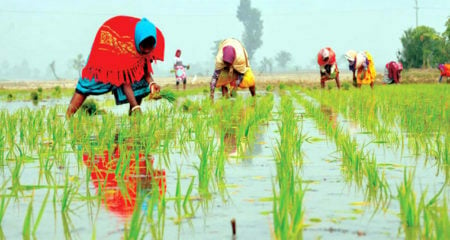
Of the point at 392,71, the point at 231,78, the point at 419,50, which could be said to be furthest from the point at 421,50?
the point at 231,78

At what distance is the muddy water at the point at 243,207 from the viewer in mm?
2830

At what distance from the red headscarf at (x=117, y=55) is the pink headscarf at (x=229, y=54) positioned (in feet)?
15.4

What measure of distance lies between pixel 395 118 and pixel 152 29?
289 cm

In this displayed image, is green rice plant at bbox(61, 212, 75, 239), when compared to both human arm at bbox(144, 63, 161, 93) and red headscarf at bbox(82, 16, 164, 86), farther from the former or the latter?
human arm at bbox(144, 63, 161, 93)

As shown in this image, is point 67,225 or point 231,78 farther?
point 231,78

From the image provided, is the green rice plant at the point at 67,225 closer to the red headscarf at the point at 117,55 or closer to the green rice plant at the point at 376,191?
the green rice plant at the point at 376,191

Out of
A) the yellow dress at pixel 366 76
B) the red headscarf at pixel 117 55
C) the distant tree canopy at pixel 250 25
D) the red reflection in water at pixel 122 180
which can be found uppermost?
the distant tree canopy at pixel 250 25

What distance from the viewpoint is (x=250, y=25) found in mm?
149250

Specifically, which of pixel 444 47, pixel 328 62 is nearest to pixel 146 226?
pixel 328 62

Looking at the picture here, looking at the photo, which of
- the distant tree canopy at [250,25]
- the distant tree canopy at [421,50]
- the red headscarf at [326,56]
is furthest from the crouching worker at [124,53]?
the distant tree canopy at [250,25]

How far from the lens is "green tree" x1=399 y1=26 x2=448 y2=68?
150 ft

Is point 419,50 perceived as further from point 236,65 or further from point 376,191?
point 376,191

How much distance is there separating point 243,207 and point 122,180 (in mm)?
813

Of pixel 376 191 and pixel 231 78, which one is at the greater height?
pixel 231 78
